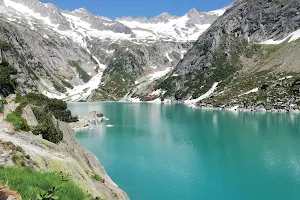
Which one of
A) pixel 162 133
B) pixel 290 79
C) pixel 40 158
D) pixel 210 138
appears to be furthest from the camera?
pixel 290 79

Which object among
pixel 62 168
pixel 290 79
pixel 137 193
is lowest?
pixel 137 193

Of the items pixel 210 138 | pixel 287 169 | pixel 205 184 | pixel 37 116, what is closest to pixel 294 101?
pixel 210 138

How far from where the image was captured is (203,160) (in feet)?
190

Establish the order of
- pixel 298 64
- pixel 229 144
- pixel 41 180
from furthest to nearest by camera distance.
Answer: pixel 298 64 → pixel 229 144 → pixel 41 180

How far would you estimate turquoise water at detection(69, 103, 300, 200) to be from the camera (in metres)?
41.3

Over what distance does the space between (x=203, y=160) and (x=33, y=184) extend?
5018cm

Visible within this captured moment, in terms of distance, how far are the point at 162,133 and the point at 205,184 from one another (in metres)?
48.1

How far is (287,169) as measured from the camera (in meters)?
49.5

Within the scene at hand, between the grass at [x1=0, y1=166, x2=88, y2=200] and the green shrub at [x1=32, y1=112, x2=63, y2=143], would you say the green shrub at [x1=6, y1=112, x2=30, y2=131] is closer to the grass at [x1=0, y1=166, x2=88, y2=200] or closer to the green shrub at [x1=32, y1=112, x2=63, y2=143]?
the green shrub at [x1=32, y1=112, x2=63, y2=143]

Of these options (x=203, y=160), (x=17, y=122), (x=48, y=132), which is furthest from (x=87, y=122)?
(x=17, y=122)

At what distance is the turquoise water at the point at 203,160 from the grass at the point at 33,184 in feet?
97.1

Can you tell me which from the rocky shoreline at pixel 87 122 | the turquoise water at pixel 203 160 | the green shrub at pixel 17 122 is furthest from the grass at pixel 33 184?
the rocky shoreline at pixel 87 122

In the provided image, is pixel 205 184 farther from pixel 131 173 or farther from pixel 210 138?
pixel 210 138

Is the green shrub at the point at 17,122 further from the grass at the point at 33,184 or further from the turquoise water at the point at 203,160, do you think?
the turquoise water at the point at 203,160
